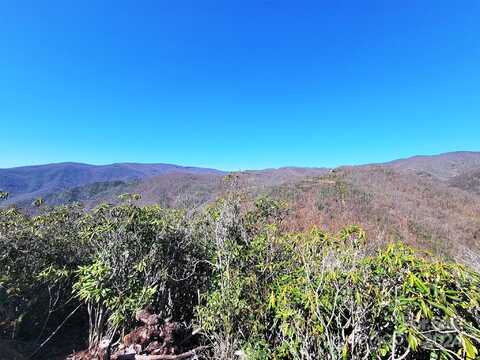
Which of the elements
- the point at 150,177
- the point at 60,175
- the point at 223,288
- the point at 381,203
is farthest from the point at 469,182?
the point at 60,175

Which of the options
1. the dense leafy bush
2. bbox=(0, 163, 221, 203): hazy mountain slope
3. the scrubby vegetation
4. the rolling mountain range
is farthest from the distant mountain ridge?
the dense leafy bush

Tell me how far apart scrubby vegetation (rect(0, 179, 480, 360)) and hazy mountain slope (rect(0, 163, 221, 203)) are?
364 ft

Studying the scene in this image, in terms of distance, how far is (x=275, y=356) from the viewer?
3021 millimetres

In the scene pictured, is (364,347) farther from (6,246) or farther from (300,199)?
(300,199)

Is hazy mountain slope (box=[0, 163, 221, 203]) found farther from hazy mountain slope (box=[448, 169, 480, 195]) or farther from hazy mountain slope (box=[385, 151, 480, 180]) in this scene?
hazy mountain slope (box=[448, 169, 480, 195])

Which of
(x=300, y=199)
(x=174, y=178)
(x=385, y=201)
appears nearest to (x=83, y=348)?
(x=300, y=199)

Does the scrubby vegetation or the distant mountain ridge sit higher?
the distant mountain ridge

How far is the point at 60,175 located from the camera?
151625 mm

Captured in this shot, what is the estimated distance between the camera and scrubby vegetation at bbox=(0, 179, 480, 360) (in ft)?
7.32

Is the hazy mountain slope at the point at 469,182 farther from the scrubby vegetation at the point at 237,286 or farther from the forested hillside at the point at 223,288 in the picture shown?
the scrubby vegetation at the point at 237,286

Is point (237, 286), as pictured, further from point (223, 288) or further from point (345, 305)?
point (345, 305)

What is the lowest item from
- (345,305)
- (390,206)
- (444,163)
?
(390,206)

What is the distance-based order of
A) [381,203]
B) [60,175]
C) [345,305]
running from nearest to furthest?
[345,305] → [381,203] → [60,175]

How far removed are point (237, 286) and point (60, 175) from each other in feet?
590
